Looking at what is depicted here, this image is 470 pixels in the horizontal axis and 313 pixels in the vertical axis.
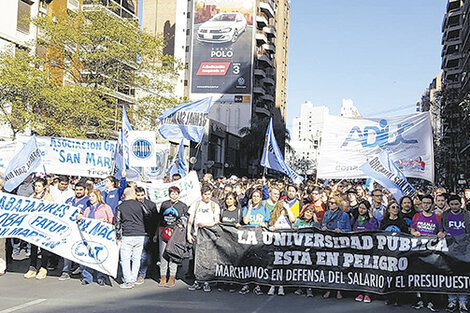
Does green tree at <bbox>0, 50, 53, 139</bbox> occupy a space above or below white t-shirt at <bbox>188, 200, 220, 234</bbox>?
above

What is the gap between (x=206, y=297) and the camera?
8.35 m

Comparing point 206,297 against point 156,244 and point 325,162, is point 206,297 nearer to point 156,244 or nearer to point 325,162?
point 156,244

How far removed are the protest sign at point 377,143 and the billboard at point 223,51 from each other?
201ft

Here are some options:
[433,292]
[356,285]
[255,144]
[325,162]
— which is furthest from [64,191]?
[255,144]

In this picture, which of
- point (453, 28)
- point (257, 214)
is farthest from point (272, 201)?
point (453, 28)

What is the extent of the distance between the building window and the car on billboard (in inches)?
1681

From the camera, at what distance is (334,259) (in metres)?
8.51

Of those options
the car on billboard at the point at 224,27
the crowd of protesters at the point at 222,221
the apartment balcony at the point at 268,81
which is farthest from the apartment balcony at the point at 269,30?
the crowd of protesters at the point at 222,221

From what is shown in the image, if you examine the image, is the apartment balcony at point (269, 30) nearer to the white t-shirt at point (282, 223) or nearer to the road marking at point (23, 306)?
the white t-shirt at point (282, 223)

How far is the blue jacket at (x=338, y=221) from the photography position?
8812mm

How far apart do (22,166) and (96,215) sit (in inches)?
96.2

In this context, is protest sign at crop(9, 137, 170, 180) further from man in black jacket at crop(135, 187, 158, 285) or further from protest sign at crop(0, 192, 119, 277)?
man in black jacket at crop(135, 187, 158, 285)

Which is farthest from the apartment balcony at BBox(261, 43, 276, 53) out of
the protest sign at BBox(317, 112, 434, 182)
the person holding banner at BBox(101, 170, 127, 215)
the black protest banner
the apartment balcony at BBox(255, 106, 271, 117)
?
the black protest banner

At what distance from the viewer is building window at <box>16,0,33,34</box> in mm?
31031
